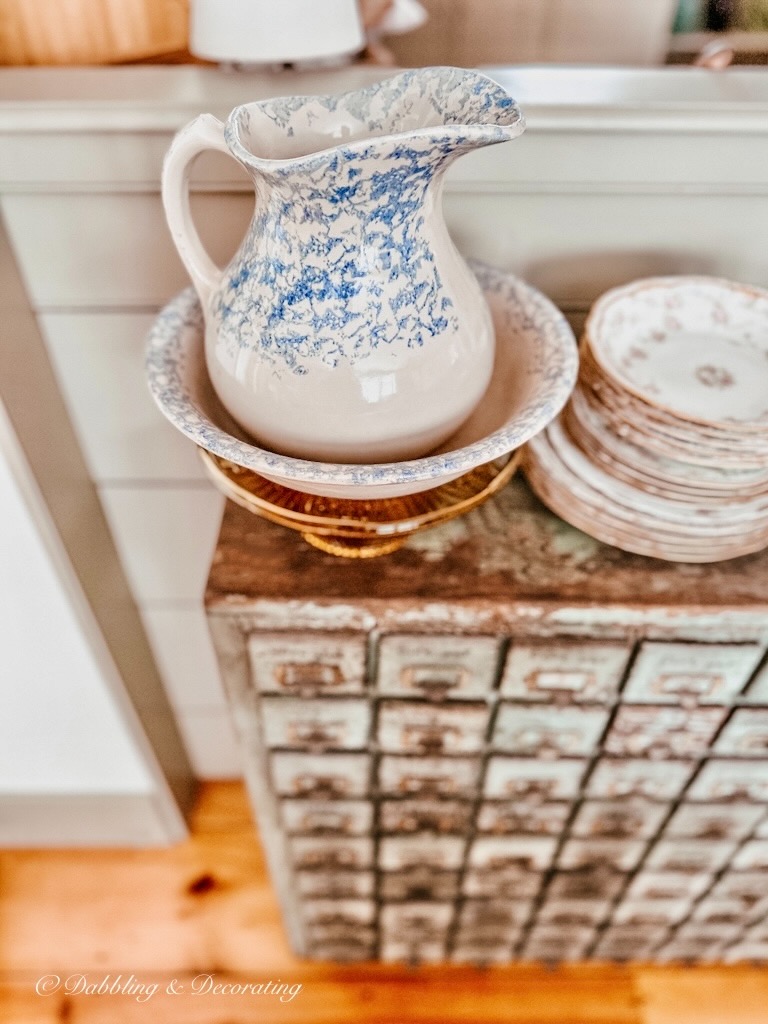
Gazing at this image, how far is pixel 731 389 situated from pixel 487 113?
312mm

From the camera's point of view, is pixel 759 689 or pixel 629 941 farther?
pixel 629 941

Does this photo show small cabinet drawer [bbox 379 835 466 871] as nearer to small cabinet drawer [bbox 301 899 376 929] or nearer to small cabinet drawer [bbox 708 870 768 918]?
small cabinet drawer [bbox 301 899 376 929]

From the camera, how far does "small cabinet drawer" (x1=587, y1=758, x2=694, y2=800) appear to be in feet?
2.35

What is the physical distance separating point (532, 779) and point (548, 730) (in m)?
0.09

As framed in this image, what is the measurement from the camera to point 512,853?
854 millimetres

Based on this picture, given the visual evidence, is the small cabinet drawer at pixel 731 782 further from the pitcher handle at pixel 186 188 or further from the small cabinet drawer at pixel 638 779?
the pitcher handle at pixel 186 188

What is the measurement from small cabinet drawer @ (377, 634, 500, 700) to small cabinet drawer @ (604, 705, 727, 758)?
0.48 feet

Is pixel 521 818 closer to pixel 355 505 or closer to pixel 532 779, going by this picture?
pixel 532 779

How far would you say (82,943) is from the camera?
43.8 inches

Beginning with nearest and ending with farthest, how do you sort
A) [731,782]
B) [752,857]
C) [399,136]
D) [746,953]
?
1. [399,136]
2. [731,782]
3. [752,857]
4. [746,953]

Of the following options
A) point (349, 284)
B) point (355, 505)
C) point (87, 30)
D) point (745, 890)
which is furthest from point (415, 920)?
point (87, 30)

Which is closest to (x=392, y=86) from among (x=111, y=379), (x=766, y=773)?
(x=111, y=379)

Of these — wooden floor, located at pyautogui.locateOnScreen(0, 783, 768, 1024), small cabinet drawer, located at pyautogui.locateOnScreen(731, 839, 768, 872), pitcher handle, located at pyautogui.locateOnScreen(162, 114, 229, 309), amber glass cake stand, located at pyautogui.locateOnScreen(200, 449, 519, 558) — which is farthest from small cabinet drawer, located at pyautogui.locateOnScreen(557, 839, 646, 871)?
pitcher handle, located at pyautogui.locateOnScreen(162, 114, 229, 309)

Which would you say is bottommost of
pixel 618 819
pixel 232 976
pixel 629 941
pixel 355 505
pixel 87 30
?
pixel 232 976
